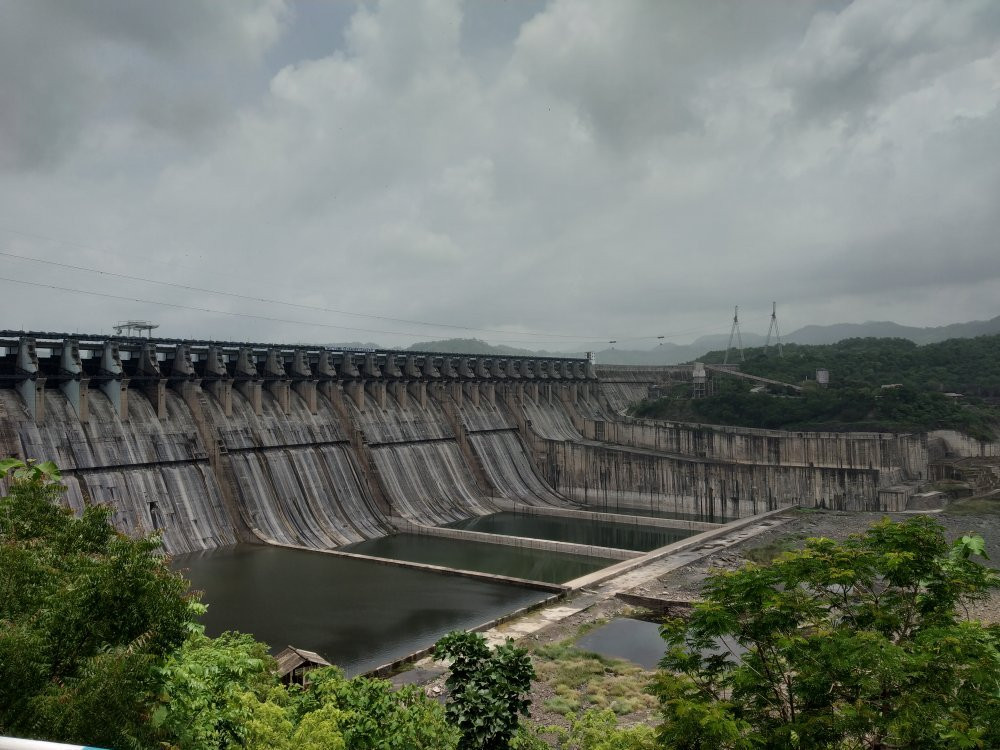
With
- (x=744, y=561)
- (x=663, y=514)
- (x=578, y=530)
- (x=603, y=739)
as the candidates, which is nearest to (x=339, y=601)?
(x=744, y=561)

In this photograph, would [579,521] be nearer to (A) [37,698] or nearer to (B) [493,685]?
(B) [493,685]

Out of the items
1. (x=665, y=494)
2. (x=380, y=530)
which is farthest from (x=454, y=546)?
(x=665, y=494)

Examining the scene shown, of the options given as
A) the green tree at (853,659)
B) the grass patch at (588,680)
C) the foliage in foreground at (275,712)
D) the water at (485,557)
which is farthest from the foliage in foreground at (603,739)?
the water at (485,557)

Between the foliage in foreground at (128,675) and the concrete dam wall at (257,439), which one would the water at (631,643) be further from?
the concrete dam wall at (257,439)

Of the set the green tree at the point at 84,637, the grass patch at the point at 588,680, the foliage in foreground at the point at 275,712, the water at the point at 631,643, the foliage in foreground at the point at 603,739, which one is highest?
the green tree at the point at 84,637

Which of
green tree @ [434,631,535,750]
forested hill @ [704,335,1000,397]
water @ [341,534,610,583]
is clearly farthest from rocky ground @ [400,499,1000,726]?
forested hill @ [704,335,1000,397]

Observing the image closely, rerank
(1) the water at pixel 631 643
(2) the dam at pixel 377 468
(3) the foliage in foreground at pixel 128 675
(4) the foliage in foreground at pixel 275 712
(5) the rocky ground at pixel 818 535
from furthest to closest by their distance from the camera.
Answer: (2) the dam at pixel 377 468 < (5) the rocky ground at pixel 818 535 < (1) the water at pixel 631 643 < (4) the foliage in foreground at pixel 275 712 < (3) the foliage in foreground at pixel 128 675

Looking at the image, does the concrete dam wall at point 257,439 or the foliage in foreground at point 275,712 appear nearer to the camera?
the foliage in foreground at point 275,712
